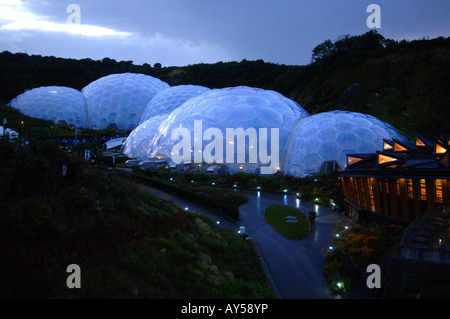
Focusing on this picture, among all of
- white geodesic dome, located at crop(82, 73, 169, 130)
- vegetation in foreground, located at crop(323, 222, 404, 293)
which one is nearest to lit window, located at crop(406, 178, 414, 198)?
vegetation in foreground, located at crop(323, 222, 404, 293)

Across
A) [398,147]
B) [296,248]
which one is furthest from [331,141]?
[296,248]

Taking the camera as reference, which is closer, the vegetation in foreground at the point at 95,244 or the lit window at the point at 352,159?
the vegetation in foreground at the point at 95,244

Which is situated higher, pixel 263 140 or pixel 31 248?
pixel 263 140

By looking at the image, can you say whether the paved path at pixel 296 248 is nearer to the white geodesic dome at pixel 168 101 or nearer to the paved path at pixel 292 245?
the paved path at pixel 292 245

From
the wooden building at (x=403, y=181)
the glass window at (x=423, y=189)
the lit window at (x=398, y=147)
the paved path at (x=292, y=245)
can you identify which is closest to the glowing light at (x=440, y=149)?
the wooden building at (x=403, y=181)

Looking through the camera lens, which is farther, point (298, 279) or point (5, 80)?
point (5, 80)

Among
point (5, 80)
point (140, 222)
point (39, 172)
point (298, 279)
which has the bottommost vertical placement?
point (298, 279)
